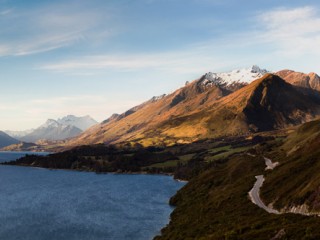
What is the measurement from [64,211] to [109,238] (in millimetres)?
62993

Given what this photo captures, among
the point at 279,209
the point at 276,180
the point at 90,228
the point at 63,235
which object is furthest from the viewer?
the point at 90,228

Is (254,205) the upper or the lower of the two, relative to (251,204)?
upper

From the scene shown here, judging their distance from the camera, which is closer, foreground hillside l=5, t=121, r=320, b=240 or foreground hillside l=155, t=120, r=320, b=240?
foreground hillside l=5, t=121, r=320, b=240

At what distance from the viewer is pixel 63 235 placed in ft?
474

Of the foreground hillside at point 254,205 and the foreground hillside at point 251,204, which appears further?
the foreground hillside at point 254,205

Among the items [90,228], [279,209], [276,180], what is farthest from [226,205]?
[90,228]

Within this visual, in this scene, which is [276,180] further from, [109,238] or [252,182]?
[109,238]

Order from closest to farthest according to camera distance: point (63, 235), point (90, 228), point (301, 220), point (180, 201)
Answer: point (301, 220)
point (63, 235)
point (90, 228)
point (180, 201)

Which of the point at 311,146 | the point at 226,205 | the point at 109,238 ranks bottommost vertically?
the point at 109,238

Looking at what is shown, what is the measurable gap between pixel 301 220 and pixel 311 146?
2855 inches

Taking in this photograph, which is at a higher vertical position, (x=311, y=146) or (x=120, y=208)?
(x=311, y=146)

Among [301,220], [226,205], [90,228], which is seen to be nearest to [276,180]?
[226,205]

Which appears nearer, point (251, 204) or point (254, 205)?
point (254, 205)

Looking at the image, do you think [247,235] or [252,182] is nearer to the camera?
[247,235]
